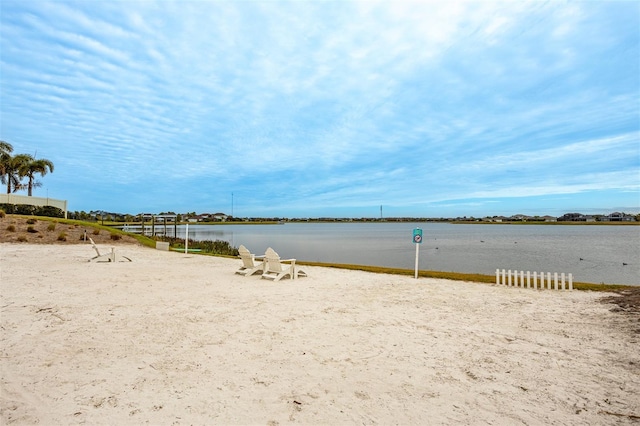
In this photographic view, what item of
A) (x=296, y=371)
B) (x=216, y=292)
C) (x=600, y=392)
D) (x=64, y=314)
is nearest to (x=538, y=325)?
(x=600, y=392)

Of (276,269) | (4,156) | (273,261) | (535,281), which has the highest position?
(4,156)

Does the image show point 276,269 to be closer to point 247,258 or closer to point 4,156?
point 247,258

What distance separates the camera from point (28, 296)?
734 centimetres

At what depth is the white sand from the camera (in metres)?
3.26

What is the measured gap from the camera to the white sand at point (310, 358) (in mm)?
3258

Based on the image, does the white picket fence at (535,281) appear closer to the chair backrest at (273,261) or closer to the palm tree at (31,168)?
the chair backrest at (273,261)

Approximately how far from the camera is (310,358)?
14.6ft

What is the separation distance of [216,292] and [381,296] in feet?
12.9

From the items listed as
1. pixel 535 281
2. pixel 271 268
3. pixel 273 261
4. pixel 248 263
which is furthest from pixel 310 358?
pixel 535 281

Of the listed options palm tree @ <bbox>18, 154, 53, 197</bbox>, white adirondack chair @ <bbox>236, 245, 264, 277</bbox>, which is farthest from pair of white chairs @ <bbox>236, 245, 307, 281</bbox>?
palm tree @ <bbox>18, 154, 53, 197</bbox>

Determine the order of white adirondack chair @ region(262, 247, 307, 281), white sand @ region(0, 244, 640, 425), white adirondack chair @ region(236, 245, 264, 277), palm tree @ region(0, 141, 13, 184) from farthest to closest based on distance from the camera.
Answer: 1. palm tree @ region(0, 141, 13, 184)
2. white adirondack chair @ region(236, 245, 264, 277)
3. white adirondack chair @ region(262, 247, 307, 281)
4. white sand @ region(0, 244, 640, 425)

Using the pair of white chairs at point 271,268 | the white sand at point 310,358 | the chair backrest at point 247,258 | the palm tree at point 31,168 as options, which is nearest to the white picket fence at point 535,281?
the white sand at point 310,358

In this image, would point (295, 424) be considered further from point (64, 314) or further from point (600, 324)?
point (600, 324)

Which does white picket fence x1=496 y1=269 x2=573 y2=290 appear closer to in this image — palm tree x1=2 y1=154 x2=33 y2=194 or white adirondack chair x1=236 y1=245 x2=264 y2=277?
white adirondack chair x1=236 y1=245 x2=264 y2=277
